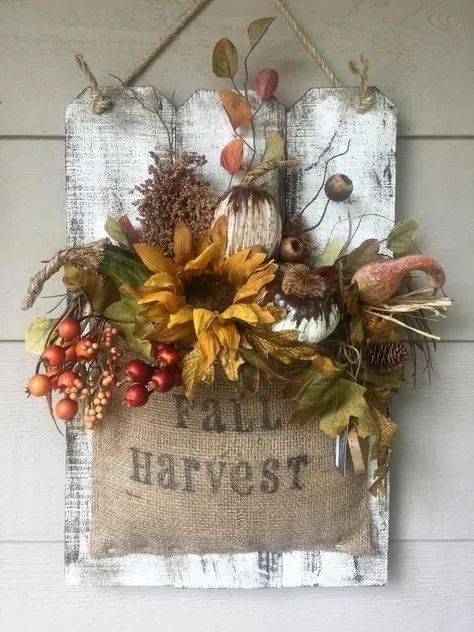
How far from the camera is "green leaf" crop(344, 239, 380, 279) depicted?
0.57 m

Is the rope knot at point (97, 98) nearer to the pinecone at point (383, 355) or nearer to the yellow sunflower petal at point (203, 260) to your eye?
the yellow sunflower petal at point (203, 260)

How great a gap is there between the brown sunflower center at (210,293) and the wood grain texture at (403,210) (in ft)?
0.62

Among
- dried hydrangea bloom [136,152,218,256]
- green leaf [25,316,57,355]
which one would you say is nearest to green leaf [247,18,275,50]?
dried hydrangea bloom [136,152,218,256]

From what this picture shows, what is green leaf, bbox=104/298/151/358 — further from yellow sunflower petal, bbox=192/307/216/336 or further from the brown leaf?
the brown leaf

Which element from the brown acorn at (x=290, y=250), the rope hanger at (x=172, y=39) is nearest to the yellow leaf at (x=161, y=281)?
the brown acorn at (x=290, y=250)

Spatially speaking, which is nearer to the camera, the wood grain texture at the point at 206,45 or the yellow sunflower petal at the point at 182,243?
the yellow sunflower petal at the point at 182,243

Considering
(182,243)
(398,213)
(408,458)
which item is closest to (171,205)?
(182,243)

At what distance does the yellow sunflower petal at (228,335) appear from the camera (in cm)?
50

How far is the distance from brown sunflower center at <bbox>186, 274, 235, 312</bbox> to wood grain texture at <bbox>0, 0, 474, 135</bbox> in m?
0.23

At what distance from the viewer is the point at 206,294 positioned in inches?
20.9

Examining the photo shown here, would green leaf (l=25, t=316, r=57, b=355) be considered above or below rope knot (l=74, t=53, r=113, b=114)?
below

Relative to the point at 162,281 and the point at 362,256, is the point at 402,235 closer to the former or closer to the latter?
the point at 362,256

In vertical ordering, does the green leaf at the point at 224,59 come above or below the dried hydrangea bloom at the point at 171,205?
above

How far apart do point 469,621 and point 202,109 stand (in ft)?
2.22
